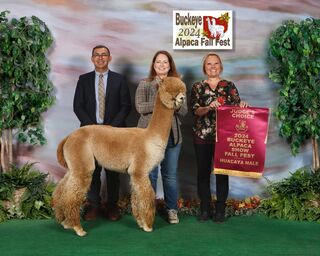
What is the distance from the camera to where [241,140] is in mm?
5023

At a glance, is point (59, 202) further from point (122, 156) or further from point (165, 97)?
point (165, 97)

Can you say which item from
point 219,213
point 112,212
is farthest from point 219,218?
point 112,212


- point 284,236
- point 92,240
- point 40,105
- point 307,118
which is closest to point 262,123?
point 307,118

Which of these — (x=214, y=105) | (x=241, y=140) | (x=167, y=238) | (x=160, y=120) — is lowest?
(x=167, y=238)

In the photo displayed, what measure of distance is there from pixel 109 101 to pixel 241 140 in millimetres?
1298

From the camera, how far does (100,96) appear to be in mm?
5305

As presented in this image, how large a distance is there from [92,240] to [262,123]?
1.80 meters

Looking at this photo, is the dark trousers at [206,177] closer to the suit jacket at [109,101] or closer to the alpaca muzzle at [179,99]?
the alpaca muzzle at [179,99]

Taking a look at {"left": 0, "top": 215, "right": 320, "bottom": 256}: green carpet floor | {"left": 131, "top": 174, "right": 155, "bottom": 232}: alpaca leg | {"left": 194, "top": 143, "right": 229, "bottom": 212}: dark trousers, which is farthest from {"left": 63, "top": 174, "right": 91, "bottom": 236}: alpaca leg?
{"left": 194, "top": 143, "right": 229, "bottom": 212}: dark trousers

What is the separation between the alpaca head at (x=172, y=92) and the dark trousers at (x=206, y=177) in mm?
687

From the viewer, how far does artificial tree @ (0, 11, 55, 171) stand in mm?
5426

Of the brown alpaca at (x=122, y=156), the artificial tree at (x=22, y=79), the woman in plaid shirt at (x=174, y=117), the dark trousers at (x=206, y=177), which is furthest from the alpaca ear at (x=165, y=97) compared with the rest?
the artificial tree at (x=22, y=79)

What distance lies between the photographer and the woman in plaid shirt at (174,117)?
16.5ft

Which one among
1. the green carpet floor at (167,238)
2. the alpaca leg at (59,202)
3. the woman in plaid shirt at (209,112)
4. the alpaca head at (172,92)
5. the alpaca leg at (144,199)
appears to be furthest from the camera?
the woman in plaid shirt at (209,112)
